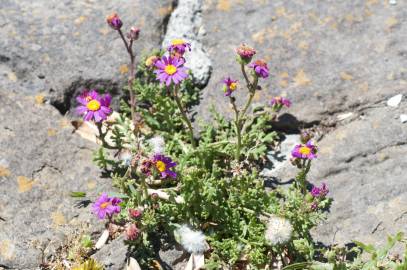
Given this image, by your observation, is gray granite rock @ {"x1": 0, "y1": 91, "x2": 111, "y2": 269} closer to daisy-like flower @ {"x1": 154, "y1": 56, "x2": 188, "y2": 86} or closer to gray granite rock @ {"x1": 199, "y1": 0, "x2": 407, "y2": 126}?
daisy-like flower @ {"x1": 154, "y1": 56, "x2": 188, "y2": 86}

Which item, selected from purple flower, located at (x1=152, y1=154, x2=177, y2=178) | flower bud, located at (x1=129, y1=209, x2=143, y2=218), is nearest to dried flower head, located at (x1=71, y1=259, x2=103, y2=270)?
flower bud, located at (x1=129, y1=209, x2=143, y2=218)

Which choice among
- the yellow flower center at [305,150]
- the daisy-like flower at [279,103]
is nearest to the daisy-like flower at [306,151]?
the yellow flower center at [305,150]

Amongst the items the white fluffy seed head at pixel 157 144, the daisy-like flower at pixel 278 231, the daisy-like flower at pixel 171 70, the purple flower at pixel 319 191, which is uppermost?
the daisy-like flower at pixel 171 70

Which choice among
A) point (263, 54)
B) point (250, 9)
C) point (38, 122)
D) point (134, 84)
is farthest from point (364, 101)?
point (38, 122)

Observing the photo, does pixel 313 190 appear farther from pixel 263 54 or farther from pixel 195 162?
pixel 263 54

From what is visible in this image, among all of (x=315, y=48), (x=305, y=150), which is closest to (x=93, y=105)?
(x=305, y=150)

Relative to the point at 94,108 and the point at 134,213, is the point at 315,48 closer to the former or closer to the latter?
the point at 94,108

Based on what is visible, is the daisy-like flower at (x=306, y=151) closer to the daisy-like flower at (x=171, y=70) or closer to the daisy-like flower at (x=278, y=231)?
the daisy-like flower at (x=278, y=231)
